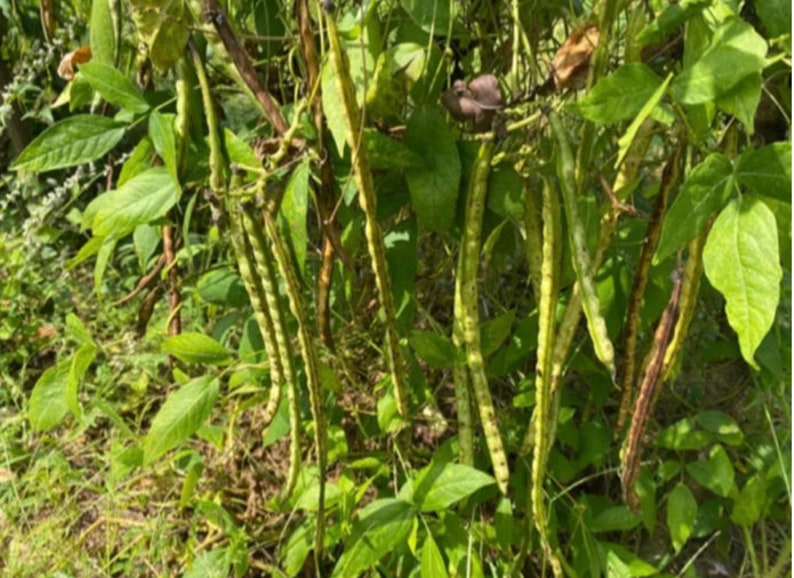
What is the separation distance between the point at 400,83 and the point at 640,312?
1.41 ft

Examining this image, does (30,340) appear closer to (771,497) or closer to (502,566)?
(502,566)

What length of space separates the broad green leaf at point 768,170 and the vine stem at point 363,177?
1.13ft

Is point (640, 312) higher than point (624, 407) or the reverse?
higher

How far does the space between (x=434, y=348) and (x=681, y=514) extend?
0.48 m

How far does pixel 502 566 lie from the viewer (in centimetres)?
133

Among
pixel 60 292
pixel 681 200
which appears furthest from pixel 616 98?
pixel 60 292

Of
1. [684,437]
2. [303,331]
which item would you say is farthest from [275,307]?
[684,437]

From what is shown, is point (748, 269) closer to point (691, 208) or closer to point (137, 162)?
point (691, 208)

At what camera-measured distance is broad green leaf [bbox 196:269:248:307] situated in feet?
4.21

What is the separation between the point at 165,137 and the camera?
1.01m

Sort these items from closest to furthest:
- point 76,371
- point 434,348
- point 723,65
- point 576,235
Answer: point 723,65
point 576,235
point 434,348
point 76,371

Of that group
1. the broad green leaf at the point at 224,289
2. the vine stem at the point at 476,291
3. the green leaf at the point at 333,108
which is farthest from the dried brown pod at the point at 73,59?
the vine stem at the point at 476,291

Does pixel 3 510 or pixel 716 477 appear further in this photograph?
pixel 3 510

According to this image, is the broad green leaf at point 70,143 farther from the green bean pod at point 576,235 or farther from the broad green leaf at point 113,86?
the green bean pod at point 576,235
